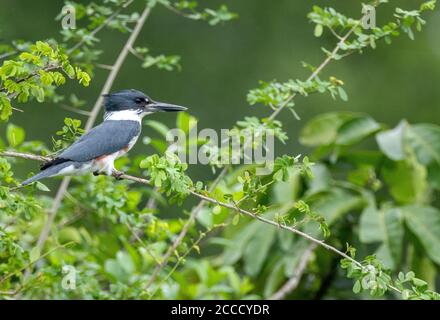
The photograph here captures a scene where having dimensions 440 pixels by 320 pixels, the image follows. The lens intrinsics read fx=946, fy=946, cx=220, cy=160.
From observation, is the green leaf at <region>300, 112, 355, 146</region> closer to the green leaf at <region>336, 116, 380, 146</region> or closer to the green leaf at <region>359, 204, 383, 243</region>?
the green leaf at <region>336, 116, 380, 146</region>

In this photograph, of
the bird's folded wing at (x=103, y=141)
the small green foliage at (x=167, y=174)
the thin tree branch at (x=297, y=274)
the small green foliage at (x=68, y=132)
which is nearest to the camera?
the small green foliage at (x=167, y=174)

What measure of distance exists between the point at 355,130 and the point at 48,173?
1.95 metres

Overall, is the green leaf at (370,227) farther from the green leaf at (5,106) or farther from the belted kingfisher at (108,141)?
the green leaf at (5,106)

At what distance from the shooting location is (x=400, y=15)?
11.7 feet

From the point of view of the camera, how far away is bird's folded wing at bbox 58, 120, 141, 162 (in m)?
3.37

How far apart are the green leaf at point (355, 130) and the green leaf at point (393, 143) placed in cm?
6

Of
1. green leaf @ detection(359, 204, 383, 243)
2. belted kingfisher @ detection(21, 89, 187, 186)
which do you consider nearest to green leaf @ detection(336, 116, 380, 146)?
green leaf @ detection(359, 204, 383, 243)

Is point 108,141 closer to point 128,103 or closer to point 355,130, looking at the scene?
point 128,103

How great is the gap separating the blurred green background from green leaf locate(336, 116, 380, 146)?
528cm

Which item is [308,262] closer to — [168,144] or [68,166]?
[168,144]

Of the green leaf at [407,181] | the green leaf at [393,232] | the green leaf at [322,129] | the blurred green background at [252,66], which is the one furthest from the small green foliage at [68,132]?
the blurred green background at [252,66]

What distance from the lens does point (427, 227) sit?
427 cm

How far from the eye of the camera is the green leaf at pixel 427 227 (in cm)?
421
